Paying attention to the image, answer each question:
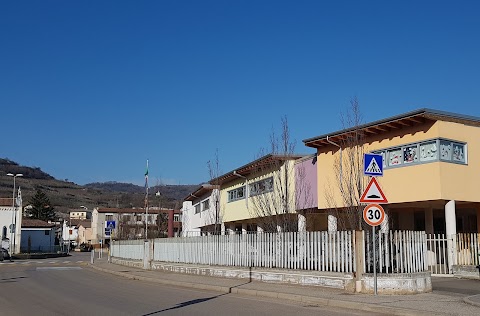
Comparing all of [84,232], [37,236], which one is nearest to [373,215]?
[37,236]

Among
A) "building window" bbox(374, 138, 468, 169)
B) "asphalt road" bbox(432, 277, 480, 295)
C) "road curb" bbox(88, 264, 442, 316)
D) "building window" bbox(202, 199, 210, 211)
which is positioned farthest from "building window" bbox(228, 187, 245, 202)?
"asphalt road" bbox(432, 277, 480, 295)

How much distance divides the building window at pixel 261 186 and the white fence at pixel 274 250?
880 centimetres

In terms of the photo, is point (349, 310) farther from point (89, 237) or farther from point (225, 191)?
point (89, 237)

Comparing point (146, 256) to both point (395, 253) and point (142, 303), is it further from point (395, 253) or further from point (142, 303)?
point (395, 253)

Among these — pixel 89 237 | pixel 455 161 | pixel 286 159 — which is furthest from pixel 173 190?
pixel 455 161

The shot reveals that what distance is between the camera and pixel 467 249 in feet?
77.4

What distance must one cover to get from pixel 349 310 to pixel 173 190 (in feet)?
504

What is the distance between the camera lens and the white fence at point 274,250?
54.6 feet

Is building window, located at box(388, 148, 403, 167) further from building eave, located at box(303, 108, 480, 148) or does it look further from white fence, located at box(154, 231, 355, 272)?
white fence, located at box(154, 231, 355, 272)

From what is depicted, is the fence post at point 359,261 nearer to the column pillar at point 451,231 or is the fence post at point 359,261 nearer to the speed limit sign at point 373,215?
the speed limit sign at point 373,215

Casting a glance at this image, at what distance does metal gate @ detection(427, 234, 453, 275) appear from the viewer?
23.1 metres

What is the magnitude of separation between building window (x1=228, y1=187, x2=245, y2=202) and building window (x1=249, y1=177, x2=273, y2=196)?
242 centimetres

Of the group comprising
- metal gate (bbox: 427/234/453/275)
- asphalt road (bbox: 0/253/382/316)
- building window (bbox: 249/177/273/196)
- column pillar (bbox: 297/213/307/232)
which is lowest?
asphalt road (bbox: 0/253/382/316)

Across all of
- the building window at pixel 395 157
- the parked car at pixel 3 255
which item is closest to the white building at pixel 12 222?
the parked car at pixel 3 255
